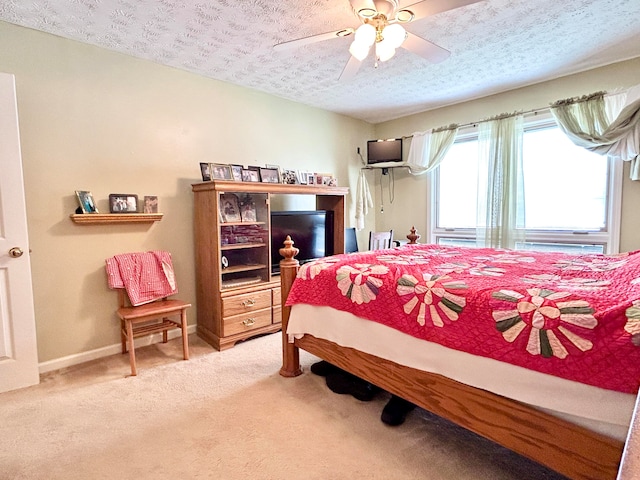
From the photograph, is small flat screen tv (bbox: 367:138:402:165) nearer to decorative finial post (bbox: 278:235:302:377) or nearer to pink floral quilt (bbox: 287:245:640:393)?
pink floral quilt (bbox: 287:245:640:393)

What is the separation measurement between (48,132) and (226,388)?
223 cm

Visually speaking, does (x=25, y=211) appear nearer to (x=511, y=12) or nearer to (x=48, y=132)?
(x=48, y=132)

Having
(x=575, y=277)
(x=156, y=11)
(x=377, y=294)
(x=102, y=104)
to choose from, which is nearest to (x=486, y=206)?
(x=575, y=277)

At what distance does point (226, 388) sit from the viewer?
2.24m

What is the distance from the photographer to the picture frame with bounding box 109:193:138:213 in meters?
2.71

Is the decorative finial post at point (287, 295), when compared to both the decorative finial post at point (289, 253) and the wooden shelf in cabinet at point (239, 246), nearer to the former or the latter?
the decorative finial post at point (289, 253)

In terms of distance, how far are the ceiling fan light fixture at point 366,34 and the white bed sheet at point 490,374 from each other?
1.48 meters

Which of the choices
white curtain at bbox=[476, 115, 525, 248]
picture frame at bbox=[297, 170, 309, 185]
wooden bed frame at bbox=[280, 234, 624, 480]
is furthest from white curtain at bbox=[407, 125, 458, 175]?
wooden bed frame at bbox=[280, 234, 624, 480]

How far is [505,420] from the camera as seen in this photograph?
1.33m

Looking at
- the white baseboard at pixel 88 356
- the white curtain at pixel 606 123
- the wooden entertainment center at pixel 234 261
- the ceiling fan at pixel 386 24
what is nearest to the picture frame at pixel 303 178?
the wooden entertainment center at pixel 234 261

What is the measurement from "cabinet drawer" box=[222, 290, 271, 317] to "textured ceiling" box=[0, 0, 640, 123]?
6.70ft

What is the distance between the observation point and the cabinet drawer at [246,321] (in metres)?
2.92

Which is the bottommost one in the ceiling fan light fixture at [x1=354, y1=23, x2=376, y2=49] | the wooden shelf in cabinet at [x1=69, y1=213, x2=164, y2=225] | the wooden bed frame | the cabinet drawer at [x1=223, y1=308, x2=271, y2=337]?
the cabinet drawer at [x1=223, y1=308, x2=271, y2=337]

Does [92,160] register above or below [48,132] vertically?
below
